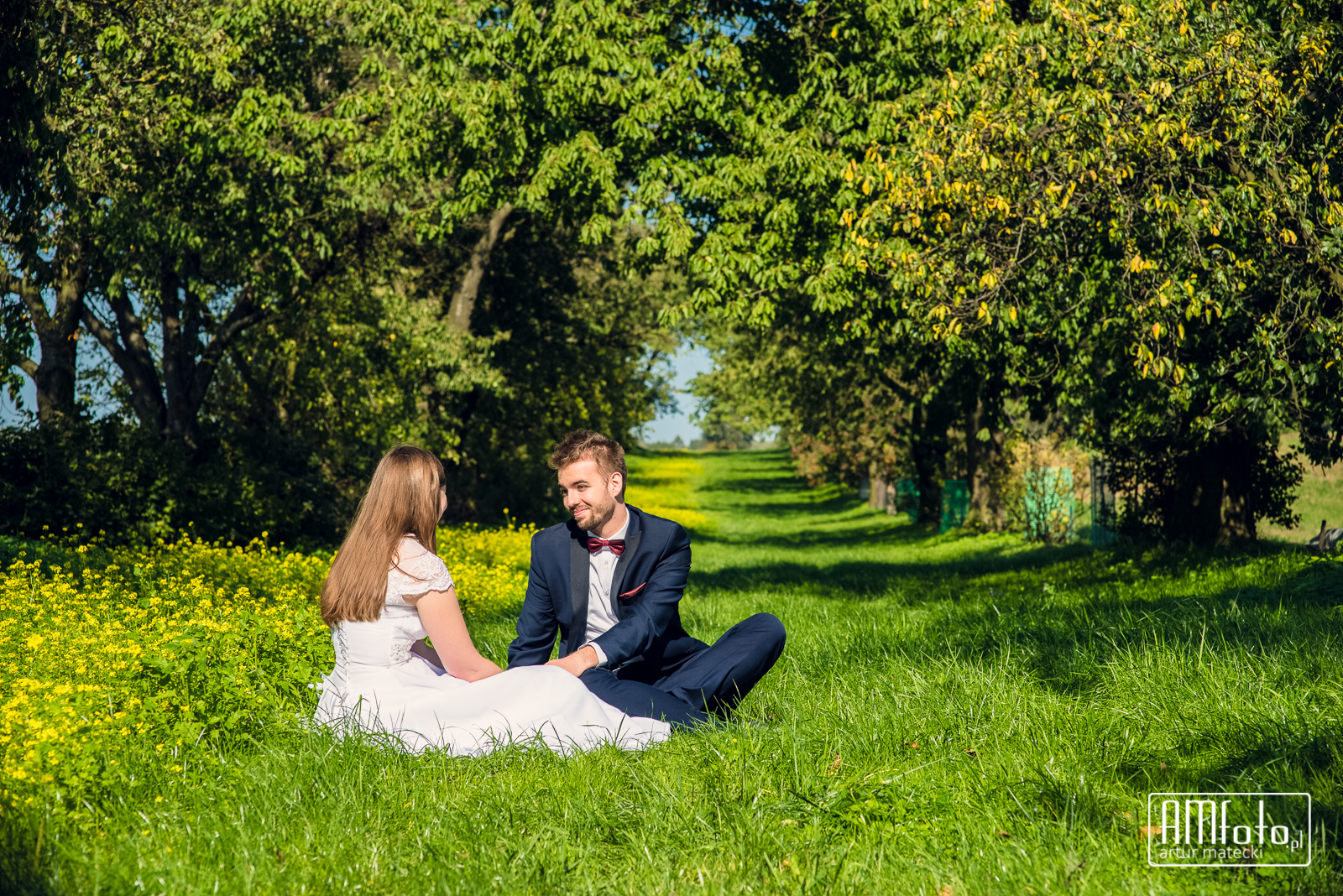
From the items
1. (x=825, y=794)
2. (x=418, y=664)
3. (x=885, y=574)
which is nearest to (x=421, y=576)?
(x=418, y=664)

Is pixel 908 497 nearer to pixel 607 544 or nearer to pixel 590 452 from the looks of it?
pixel 607 544

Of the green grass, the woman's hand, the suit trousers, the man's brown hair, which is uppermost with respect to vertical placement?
the man's brown hair

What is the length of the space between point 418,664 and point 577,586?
0.85 metres

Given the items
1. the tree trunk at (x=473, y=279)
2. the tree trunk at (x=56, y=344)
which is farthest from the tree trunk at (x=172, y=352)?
A: the tree trunk at (x=473, y=279)

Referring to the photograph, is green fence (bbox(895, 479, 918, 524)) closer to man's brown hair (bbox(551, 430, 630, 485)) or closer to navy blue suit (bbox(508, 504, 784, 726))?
navy blue suit (bbox(508, 504, 784, 726))

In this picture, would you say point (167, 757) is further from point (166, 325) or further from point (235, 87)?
point (166, 325)

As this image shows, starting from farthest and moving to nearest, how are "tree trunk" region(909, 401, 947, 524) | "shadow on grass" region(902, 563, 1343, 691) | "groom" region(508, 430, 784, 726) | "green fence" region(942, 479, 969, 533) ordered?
"tree trunk" region(909, 401, 947, 524), "green fence" region(942, 479, 969, 533), "shadow on grass" region(902, 563, 1343, 691), "groom" region(508, 430, 784, 726)

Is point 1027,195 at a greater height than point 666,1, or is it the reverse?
point 666,1

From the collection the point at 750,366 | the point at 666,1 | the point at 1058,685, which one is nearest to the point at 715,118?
the point at 666,1

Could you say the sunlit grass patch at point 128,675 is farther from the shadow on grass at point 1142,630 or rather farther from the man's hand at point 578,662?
the shadow on grass at point 1142,630

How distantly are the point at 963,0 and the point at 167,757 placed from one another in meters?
11.1

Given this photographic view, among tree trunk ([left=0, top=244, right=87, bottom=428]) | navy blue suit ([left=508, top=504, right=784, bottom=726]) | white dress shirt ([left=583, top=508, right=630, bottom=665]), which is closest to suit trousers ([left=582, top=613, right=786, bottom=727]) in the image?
navy blue suit ([left=508, top=504, right=784, bottom=726])

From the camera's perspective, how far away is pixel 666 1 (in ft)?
40.1

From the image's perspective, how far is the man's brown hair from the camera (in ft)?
16.1
